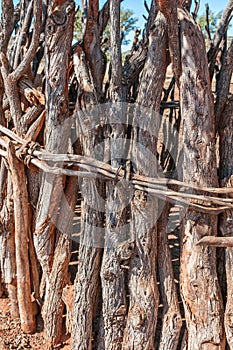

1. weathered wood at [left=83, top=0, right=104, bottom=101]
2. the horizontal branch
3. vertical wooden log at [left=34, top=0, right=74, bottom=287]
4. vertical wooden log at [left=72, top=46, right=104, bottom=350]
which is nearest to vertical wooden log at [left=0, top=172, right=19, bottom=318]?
vertical wooden log at [left=34, top=0, right=74, bottom=287]

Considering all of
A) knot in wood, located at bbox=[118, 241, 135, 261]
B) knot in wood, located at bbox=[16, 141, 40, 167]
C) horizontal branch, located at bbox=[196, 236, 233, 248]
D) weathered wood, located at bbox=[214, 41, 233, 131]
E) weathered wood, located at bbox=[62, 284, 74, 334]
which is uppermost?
weathered wood, located at bbox=[214, 41, 233, 131]

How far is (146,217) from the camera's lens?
82.2 inches

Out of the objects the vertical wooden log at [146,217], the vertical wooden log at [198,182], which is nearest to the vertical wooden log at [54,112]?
the vertical wooden log at [146,217]

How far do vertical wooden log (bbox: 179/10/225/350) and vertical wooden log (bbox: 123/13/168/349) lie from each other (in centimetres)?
15

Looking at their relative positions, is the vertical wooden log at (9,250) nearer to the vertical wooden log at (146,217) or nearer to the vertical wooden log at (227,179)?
the vertical wooden log at (146,217)

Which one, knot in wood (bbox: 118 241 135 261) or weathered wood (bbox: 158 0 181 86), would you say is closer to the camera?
weathered wood (bbox: 158 0 181 86)

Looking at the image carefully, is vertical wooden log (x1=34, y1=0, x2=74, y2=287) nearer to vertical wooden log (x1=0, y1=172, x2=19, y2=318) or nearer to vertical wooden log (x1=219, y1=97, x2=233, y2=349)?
vertical wooden log (x1=0, y1=172, x2=19, y2=318)

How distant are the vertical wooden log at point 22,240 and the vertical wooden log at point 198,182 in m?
0.99

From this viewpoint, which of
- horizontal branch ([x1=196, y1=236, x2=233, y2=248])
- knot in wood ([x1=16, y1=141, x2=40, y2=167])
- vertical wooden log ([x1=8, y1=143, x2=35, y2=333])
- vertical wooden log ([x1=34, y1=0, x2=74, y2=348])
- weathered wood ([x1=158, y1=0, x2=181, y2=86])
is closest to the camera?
weathered wood ([x1=158, y1=0, x2=181, y2=86])

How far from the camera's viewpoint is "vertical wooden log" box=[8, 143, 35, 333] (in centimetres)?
247

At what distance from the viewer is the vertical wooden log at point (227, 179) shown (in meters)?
2.02

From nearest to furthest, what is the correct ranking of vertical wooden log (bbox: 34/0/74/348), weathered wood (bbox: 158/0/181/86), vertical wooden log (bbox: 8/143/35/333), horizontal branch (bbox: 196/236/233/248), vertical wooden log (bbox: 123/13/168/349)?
weathered wood (bbox: 158/0/181/86)
horizontal branch (bbox: 196/236/233/248)
vertical wooden log (bbox: 123/13/168/349)
vertical wooden log (bbox: 34/0/74/348)
vertical wooden log (bbox: 8/143/35/333)

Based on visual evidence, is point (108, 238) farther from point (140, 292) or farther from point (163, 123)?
point (163, 123)

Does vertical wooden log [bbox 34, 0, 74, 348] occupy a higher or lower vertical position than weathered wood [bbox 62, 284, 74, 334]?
higher
